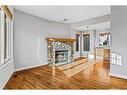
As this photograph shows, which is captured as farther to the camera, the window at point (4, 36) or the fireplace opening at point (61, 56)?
the fireplace opening at point (61, 56)

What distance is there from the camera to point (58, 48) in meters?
6.77

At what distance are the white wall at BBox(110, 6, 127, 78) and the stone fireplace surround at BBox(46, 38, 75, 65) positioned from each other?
3287 mm

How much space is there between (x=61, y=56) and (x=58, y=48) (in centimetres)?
57

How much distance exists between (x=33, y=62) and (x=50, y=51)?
3.89 ft

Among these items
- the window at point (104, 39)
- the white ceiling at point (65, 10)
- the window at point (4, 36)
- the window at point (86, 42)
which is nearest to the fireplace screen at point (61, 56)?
the white ceiling at point (65, 10)

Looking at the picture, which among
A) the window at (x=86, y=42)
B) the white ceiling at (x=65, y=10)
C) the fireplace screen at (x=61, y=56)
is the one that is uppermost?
the white ceiling at (x=65, y=10)

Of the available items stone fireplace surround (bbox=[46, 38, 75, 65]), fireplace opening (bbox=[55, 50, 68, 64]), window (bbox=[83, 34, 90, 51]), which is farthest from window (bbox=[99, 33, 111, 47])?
fireplace opening (bbox=[55, 50, 68, 64])

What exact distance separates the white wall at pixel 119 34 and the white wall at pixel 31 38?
11.1ft

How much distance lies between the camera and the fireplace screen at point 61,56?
22.3ft

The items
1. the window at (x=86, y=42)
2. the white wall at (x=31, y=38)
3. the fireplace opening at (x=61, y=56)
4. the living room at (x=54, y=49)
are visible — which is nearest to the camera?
the living room at (x=54, y=49)

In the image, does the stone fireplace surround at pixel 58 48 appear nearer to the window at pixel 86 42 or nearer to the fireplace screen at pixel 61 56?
the fireplace screen at pixel 61 56

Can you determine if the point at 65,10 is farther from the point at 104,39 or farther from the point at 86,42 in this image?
the point at 86,42

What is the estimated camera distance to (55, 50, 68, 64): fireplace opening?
6.77m
